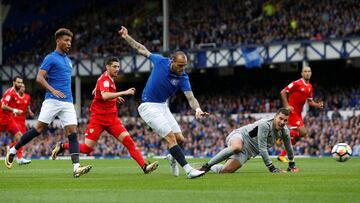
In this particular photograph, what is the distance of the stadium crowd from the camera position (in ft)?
147

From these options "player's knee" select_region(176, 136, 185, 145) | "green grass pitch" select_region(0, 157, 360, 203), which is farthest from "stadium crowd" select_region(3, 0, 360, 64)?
"green grass pitch" select_region(0, 157, 360, 203)

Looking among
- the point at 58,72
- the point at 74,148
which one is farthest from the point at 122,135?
the point at 58,72

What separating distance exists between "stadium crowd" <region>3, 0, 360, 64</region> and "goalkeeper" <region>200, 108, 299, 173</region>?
2671 cm

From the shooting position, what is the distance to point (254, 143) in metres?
17.1

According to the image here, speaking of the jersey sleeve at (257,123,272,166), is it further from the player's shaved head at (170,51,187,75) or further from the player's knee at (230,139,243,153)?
the player's shaved head at (170,51,187,75)

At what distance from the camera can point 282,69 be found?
5025 centimetres

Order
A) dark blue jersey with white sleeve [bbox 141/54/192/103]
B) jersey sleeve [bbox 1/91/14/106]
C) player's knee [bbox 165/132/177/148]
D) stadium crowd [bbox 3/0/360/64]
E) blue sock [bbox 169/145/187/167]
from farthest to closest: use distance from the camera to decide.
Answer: stadium crowd [bbox 3/0/360/64] → jersey sleeve [bbox 1/91/14/106] → dark blue jersey with white sleeve [bbox 141/54/192/103] → player's knee [bbox 165/132/177/148] → blue sock [bbox 169/145/187/167]

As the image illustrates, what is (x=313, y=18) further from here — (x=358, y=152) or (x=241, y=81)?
(x=358, y=152)

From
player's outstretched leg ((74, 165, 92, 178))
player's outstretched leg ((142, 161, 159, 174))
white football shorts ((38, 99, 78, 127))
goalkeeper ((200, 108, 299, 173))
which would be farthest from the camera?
player's outstretched leg ((142, 161, 159, 174))

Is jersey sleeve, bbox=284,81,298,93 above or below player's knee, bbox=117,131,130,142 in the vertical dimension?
above

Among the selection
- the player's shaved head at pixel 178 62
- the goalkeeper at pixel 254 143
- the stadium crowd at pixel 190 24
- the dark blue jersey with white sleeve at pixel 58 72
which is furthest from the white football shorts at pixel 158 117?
the stadium crowd at pixel 190 24

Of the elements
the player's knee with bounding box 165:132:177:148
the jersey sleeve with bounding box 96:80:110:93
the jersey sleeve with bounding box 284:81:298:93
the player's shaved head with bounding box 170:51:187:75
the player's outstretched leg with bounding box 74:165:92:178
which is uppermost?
the player's shaved head with bounding box 170:51:187:75

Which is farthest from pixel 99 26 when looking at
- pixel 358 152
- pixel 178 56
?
pixel 178 56

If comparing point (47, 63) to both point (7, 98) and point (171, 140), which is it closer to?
point (171, 140)
